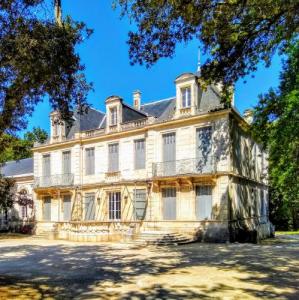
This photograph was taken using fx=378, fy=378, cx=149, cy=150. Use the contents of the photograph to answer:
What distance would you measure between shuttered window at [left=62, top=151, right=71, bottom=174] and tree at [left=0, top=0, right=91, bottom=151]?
18.9 meters

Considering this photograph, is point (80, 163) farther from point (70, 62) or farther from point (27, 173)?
point (70, 62)

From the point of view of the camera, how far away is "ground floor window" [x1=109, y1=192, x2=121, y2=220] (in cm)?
2593

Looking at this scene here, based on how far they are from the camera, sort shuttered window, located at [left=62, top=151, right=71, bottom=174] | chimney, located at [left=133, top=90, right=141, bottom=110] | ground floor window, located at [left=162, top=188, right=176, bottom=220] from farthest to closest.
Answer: chimney, located at [left=133, top=90, right=141, bottom=110], shuttered window, located at [left=62, top=151, right=71, bottom=174], ground floor window, located at [left=162, top=188, right=176, bottom=220]

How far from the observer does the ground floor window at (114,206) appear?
1021 inches

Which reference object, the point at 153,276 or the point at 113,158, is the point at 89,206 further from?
the point at 153,276

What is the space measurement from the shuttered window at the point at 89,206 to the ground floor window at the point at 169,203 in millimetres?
5957

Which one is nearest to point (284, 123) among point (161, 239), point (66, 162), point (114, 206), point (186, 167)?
point (186, 167)

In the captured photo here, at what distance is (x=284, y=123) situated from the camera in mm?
19250

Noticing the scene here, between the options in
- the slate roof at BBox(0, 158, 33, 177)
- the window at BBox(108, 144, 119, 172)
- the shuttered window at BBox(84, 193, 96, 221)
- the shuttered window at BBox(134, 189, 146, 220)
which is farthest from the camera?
the slate roof at BBox(0, 158, 33, 177)

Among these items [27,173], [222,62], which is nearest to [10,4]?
[222,62]

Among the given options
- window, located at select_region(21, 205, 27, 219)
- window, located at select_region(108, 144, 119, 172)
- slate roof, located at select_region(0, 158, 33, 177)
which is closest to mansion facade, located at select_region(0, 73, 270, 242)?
window, located at select_region(108, 144, 119, 172)

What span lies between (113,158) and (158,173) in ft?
14.3

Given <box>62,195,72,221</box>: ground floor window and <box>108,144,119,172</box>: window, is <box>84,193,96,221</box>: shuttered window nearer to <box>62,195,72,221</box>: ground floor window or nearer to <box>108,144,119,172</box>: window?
<box>62,195,72,221</box>: ground floor window

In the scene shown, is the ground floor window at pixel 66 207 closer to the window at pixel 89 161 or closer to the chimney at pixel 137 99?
the window at pixel 89 161
